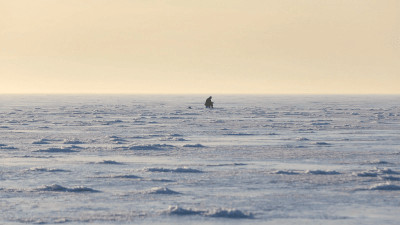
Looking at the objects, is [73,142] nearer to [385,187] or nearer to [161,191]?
[161,191]

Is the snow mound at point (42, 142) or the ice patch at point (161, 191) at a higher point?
the ice patch at point (161, 191)

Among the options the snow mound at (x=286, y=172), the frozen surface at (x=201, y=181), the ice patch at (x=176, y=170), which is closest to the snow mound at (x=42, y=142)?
the frozen surface at (x=201, y=181)

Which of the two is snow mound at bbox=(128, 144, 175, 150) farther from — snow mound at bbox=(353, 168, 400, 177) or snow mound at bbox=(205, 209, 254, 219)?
snow mound at bbox=(205, 209, 254, 219)

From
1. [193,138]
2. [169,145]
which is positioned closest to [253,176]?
[169,145]

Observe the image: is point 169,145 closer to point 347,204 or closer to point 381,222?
point 347,204

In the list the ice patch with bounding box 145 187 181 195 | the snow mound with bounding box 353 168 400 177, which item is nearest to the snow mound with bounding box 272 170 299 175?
the snow mound with bounding box 353 168 400 177

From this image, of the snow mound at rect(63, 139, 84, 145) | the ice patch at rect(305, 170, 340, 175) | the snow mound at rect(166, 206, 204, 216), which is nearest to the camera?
the snow mound at rect(166, 206, 204, 216)

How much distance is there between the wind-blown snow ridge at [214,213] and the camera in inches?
513

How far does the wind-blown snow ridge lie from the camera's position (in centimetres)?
1304

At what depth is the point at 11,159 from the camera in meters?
22.3

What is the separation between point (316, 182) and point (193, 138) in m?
15.1

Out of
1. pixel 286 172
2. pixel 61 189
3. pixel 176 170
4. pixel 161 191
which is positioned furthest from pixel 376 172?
pixel 61 189

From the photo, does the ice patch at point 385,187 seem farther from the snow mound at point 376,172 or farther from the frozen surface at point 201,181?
the snow mound at point 376,172

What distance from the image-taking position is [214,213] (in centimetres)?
1317
